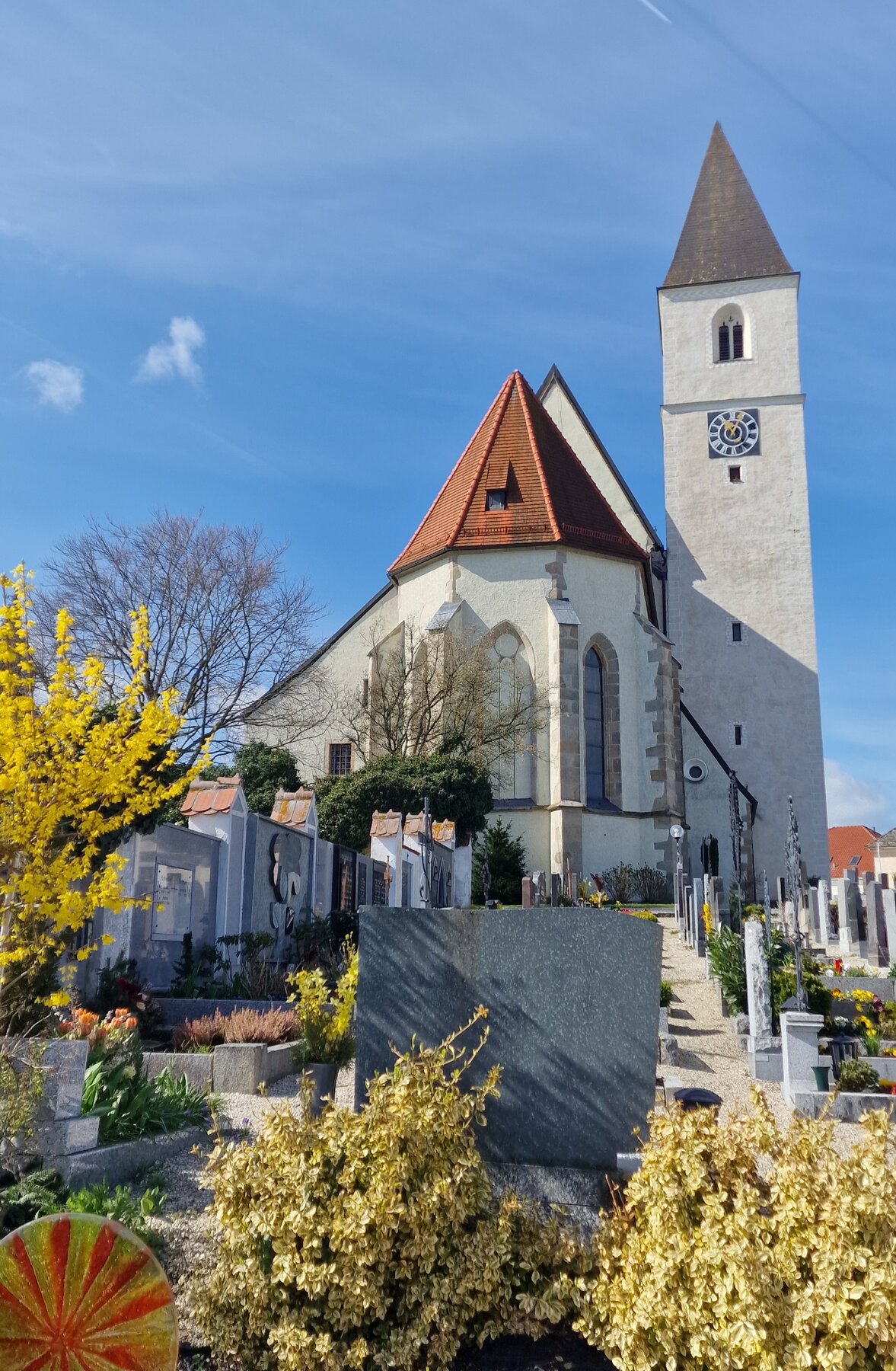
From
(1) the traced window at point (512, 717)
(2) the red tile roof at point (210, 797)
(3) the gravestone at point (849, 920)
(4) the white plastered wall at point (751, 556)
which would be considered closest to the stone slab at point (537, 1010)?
(2) the red tile roof at point (210, 797)

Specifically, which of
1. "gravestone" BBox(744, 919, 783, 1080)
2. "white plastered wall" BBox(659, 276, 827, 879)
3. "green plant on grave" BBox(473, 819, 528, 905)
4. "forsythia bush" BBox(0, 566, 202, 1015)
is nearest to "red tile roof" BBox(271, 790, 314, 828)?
"gravestone" BBox(744, 919, 783, 1080)

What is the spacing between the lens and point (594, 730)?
109 feet

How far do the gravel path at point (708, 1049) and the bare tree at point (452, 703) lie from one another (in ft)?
38.8

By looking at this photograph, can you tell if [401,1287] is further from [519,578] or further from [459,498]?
[459,498]

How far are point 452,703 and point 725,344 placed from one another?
23.1 meters

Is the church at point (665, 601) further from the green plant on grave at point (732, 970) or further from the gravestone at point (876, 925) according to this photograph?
the green plant on grave at point (732, 970)

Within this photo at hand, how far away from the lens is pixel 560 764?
102 ft

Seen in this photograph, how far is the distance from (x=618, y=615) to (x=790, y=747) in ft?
35.3

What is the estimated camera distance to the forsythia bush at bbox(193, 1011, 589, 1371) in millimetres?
3830

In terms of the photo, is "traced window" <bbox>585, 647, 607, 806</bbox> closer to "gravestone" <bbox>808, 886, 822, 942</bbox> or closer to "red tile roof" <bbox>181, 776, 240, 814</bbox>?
"gravestone" <bbox>808, 886, 822, 942</bbox>

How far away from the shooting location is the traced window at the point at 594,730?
107 ft

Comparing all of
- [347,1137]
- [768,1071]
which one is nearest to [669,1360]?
[347,1137]

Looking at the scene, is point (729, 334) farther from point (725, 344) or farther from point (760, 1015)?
point (760, 1015)

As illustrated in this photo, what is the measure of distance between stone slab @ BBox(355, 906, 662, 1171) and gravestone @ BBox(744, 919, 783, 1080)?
6630 mm
